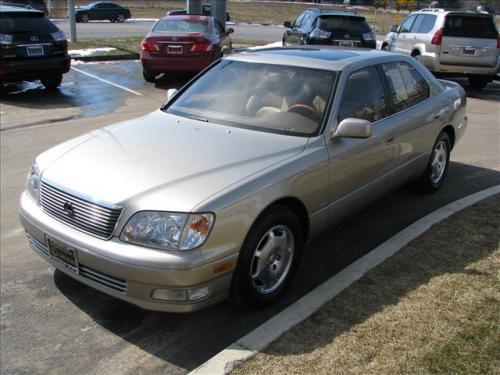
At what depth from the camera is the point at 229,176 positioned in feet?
11.5

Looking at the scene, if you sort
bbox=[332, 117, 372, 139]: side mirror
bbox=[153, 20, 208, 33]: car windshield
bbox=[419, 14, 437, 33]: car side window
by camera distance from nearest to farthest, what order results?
bbox=[332, 117, 372, 139]: side mirror < bbox=[153, 20, 208, 33]: car windshield < bbox=[419, 14, 437, 33]: car side window

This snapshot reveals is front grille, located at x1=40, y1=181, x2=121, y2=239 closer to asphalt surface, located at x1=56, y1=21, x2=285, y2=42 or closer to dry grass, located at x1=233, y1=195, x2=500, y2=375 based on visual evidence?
dry grass, located at x1=233, y1=195, x2=500, y2=375

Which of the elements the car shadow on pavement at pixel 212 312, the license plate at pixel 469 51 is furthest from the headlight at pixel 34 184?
the license plate at pixel 469 51

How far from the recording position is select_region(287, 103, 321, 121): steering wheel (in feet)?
14.0

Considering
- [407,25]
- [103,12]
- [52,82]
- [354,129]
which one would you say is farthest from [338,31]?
[103,12]

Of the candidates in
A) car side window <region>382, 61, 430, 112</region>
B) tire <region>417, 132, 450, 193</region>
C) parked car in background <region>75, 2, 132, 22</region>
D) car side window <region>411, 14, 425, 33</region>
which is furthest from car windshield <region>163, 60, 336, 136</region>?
parked car in background <region>75, 2, 132, 22</region>

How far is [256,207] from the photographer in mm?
3453

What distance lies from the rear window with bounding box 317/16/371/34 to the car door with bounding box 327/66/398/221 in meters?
10.6

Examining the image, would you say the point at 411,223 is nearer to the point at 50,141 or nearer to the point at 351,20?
the point at 50,141

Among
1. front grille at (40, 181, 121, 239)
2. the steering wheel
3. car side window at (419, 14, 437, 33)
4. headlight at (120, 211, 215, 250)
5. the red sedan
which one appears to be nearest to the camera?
headlight at (120, 211, 215, 250)

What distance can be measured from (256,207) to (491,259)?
2056 mm

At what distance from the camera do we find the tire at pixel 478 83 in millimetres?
14277

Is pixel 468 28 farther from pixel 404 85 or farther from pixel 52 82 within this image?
pixel 52 82

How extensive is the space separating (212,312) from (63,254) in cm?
106
